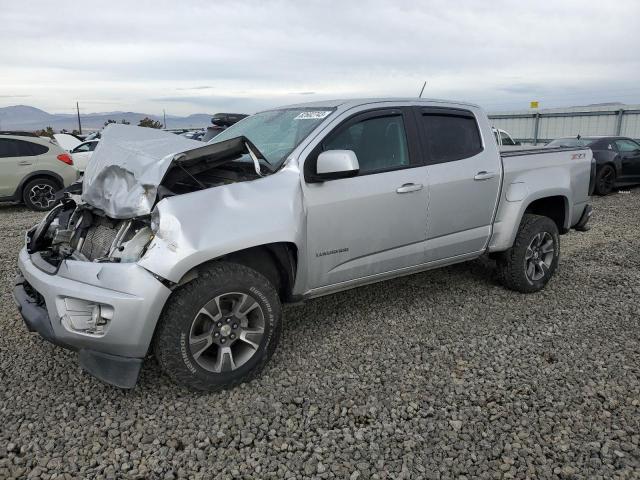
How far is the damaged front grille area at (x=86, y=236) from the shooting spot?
3135 millimetres

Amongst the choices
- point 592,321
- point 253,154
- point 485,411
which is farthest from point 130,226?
point 592,321

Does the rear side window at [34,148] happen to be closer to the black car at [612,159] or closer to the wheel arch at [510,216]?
the wheel arch at [510,216]

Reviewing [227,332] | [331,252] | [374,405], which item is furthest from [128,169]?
[374,405]

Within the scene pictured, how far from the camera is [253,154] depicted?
3408mm

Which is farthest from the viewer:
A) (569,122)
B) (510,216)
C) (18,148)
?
(569,122)

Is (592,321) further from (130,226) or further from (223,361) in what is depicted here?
(130,226)

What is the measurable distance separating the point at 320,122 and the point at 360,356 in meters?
1.70

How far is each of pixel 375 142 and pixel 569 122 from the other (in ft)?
63.3

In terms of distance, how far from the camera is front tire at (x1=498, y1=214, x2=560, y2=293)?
4.92 m

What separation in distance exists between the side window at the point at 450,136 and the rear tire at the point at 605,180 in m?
8.79

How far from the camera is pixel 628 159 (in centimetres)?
1241

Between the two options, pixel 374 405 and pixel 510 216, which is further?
pixel 510 216

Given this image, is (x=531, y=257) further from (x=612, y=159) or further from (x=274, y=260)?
(x=612, y=159)

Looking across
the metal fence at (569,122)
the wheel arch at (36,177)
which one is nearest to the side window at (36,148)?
the wheel arch at (36,177)
